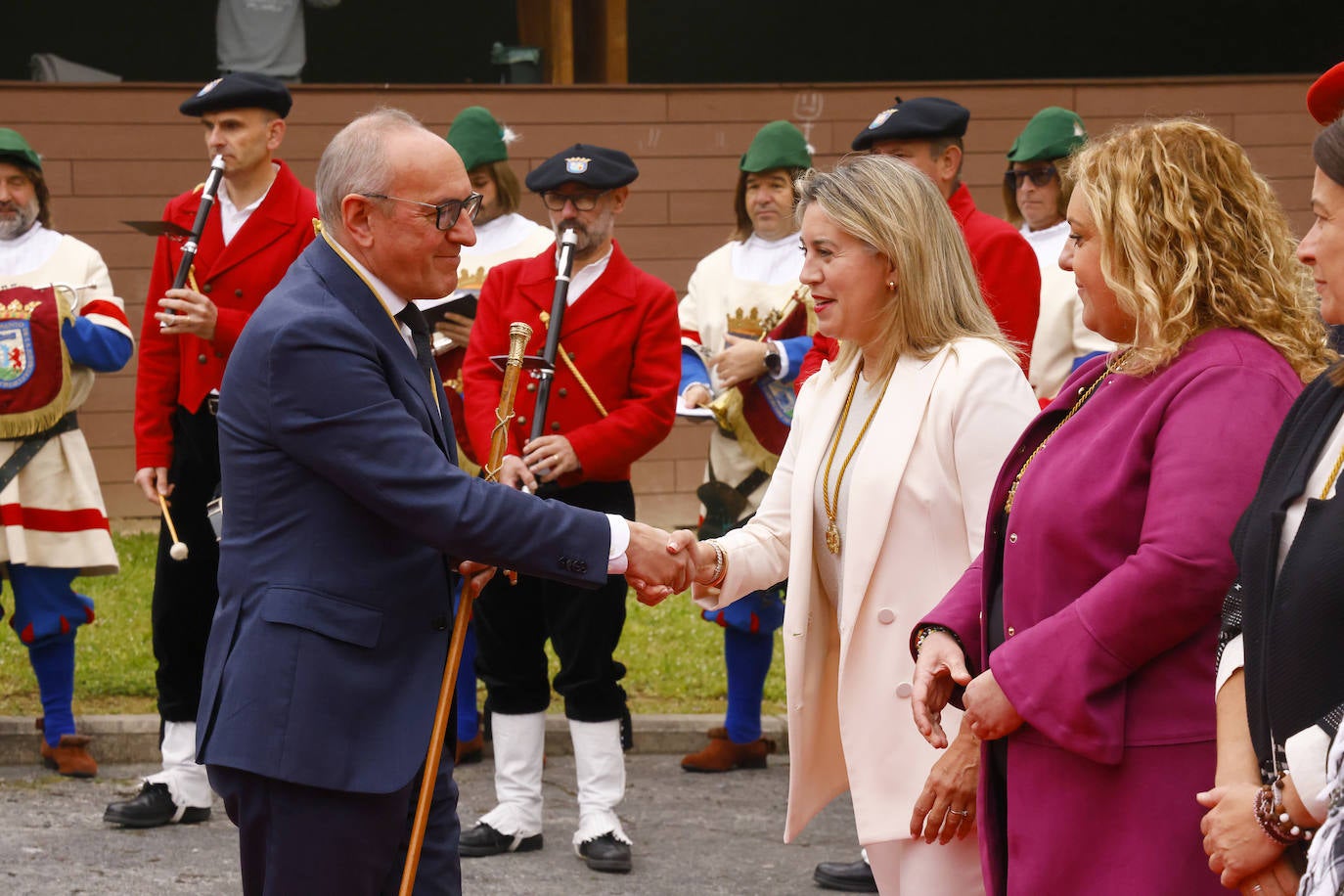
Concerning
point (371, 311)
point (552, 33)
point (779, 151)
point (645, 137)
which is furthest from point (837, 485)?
point (552, 33)

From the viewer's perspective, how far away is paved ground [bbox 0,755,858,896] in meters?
5.28

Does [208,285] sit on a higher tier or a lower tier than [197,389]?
higher

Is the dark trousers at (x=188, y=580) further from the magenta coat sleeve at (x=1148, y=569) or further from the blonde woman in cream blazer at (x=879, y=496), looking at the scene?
the magenta coat sleeve at (x=1148, y=569)

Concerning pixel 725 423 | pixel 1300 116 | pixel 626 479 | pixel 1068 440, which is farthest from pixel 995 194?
pixel 1068 440

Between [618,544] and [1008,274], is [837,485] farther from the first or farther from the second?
[1008,274]

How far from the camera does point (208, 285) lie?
18.9 ft

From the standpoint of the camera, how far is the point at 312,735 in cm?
306

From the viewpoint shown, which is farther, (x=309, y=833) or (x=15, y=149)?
(x=15, y=149)

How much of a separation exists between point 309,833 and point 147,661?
5.20 metres

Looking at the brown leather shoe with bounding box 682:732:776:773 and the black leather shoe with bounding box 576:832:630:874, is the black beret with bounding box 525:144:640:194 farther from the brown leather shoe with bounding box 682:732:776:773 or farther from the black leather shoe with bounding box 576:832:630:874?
the brown leather shoe with bounding box 682:732:776:773

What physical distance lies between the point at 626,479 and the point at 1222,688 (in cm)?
353

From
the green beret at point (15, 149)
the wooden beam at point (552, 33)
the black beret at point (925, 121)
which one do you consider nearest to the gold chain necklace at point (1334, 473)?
the black beret at point (925, 121)

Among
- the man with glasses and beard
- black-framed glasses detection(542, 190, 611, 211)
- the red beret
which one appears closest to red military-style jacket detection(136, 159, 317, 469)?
the man with glasses and beard

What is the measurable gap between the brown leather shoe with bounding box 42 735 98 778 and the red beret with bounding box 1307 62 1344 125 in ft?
17.7
